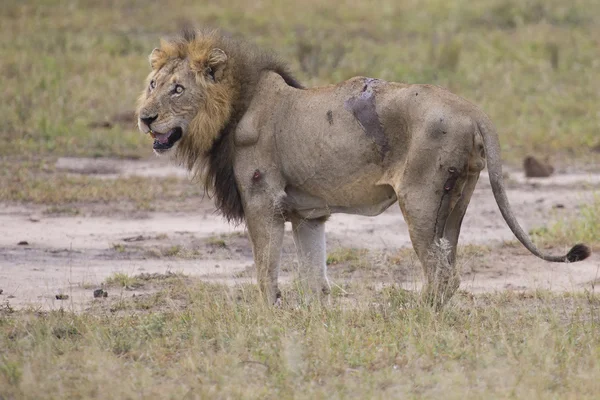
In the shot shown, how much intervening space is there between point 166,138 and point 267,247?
86 centimetres

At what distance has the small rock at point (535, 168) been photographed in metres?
10.9

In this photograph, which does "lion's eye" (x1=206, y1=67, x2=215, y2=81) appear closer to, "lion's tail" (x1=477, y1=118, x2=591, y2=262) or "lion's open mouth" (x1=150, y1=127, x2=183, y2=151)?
"lion's open mouth" (x1=150, y1=127, x2=183, y2=151)

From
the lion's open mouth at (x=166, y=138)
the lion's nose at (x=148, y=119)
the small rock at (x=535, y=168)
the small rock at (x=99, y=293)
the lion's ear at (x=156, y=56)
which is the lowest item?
the small rock at (x=535, y=168)

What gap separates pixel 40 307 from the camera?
6227 millimetres

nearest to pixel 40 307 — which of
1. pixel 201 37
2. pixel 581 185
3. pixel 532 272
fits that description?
pixel 201 37

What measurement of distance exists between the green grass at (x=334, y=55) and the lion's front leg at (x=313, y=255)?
18.1 feet

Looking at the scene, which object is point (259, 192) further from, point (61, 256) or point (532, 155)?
point (532, 155)

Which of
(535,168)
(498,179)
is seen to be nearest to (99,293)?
(498,179)

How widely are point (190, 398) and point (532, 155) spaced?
25.8 feet

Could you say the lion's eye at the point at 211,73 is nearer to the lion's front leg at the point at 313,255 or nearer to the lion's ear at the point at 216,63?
the lion's ear at the point at 216,63

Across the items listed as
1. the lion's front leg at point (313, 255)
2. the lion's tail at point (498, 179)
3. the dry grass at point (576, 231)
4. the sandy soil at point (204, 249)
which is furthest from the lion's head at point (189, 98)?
the dry grass at point (576, 231)

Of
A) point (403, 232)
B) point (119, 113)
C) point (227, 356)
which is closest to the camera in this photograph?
point (227, 356)

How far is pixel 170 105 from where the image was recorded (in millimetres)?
6164

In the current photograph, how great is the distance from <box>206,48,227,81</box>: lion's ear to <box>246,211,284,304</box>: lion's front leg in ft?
2.71
